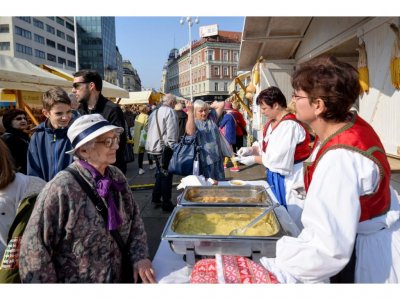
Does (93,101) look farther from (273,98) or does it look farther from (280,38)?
(280,38)

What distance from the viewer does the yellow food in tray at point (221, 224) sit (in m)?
1.79

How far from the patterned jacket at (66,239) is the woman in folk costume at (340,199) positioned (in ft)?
2.82

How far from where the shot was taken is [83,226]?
1487 millimetres

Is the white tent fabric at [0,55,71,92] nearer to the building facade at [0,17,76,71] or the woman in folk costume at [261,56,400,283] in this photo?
the woman in folk costume at [261,56,400,283]

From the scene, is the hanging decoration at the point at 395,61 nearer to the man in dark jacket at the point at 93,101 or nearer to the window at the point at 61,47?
the man in dark jacket at the point at 93,101

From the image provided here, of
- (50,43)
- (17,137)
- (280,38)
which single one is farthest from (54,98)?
(50,43)

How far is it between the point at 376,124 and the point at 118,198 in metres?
3.76

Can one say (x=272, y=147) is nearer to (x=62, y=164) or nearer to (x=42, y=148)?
(x=62, y=164)

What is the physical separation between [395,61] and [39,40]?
68.5m

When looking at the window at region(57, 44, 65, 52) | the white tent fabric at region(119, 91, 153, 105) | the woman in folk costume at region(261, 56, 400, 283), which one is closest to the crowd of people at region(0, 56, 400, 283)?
the woman in folk costume at region(261, 56, 400, 283)

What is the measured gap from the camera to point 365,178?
1.08 m
